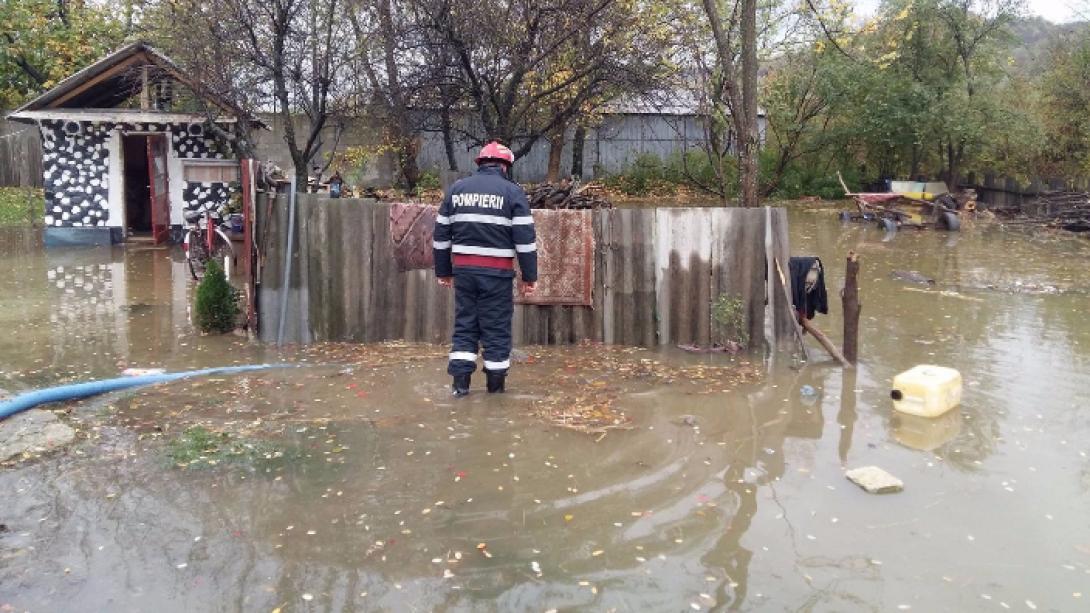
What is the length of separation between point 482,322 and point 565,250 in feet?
6.30

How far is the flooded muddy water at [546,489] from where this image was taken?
13.0 ft

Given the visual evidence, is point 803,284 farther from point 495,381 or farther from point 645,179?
point 645,179

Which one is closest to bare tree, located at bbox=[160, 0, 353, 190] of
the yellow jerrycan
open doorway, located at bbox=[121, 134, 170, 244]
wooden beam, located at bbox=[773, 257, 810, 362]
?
open doorway, located at bbox=[121, 134, 170, 244]

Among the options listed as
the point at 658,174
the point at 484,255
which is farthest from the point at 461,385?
the point at 658,174

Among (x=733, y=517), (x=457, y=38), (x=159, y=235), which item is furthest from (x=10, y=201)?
(x=733, y=517)

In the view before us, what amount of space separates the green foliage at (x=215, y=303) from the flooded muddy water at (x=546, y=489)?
0.46 meters

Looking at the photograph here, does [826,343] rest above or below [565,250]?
below

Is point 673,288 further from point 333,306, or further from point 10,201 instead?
point 10,201

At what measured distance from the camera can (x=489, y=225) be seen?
6535 millimetres

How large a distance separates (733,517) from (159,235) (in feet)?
52.5

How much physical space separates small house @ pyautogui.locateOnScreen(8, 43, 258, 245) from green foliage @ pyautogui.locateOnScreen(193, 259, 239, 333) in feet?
26.3

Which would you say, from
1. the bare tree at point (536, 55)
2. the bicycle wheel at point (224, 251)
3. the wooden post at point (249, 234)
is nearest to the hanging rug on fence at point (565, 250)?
the wooden post at point (249, 234)

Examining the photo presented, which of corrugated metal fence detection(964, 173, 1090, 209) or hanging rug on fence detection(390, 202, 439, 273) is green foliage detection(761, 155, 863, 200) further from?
hanging rug on fence detection(390, 202, 439, 273)

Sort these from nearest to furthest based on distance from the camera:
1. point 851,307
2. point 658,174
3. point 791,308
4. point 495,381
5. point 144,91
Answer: point 495,381 < point 851,307 < point 791,308 < point 144,91 < point 658,174
